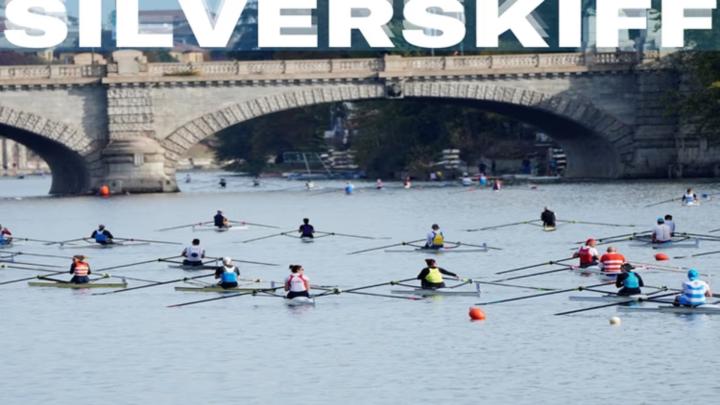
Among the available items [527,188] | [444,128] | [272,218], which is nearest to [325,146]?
[444,128]

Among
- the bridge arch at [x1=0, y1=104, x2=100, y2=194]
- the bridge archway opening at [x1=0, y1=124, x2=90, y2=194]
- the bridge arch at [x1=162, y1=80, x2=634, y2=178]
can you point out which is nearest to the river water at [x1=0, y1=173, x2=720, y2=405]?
the bridge arch at [x1=0, y1=104, x2=100, y2=194]

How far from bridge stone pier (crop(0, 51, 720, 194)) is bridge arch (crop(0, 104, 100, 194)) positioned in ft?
0.34

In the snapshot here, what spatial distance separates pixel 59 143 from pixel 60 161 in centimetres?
1299

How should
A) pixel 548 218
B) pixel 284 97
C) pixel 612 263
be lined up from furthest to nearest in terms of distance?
pixel 284 97
pixel 548 218
pixel 612 263

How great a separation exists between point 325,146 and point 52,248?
11041cm

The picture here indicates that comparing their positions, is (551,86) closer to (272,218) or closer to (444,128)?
(272,218)

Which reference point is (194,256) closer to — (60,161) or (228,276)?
(228,276)

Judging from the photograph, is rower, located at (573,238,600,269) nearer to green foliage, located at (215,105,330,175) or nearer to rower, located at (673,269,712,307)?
rower, located at (673,269,712,307)

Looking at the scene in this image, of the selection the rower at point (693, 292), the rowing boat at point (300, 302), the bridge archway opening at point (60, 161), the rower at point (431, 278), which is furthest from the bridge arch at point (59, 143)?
the rower at point (693, 292)

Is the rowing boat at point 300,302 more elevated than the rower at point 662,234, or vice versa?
the rower at point 662,234

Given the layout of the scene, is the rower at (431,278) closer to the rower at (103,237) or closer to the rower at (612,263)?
the rower at (612,263)

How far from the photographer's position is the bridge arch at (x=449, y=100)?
11638 centimetres

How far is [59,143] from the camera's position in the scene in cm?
11506

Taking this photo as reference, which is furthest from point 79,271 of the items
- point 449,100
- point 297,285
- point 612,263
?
point 449,100
